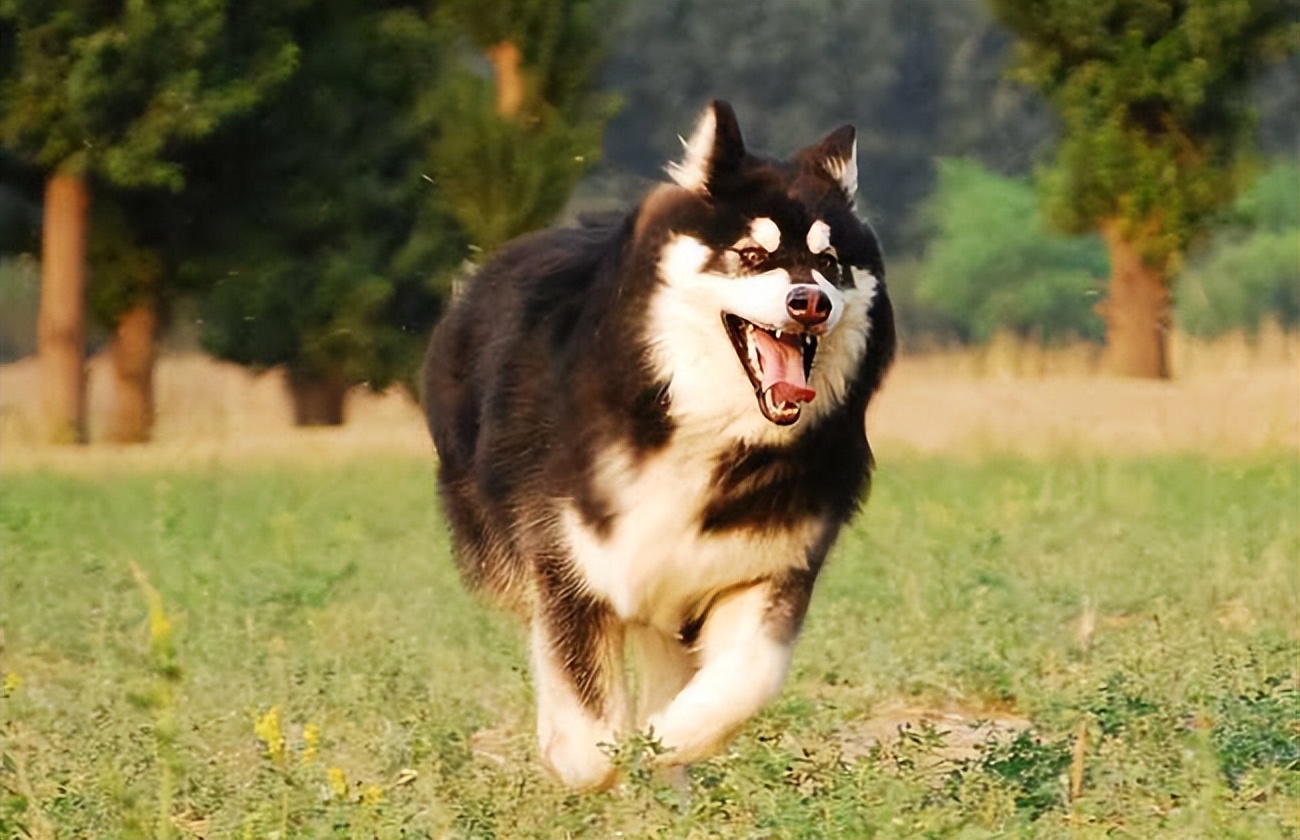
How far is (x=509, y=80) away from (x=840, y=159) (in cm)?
1709

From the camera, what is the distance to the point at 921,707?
7855 millimetres

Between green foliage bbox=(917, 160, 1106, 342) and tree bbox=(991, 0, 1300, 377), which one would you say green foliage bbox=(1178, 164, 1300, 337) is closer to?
green foliage bbox=(917, 160, 1106, 342)

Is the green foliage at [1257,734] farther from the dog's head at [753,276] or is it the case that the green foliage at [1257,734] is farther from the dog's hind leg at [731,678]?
the dog's head at [753,276]

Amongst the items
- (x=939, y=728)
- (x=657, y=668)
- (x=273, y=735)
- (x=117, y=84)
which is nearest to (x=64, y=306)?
(x=117, y=84)

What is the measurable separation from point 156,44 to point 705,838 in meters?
16.3

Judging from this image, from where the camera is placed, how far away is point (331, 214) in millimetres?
23547

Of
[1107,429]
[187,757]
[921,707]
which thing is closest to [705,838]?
[187,757]

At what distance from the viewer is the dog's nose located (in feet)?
17.7

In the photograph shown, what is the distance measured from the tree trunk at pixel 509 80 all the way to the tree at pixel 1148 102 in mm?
4192

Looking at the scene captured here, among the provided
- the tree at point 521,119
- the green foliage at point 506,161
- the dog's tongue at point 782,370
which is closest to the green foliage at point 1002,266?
the tree at point 521,119

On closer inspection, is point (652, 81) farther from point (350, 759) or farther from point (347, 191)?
point (350, 759)

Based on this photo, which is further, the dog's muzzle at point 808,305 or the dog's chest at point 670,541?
the dog's chest at point 670,541

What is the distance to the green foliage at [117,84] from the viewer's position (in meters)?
20.4

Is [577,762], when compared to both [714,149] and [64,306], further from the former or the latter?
[64,306]
